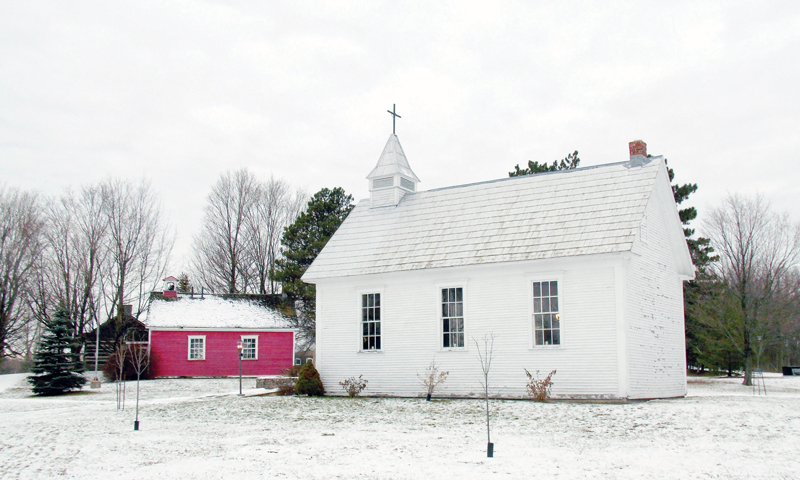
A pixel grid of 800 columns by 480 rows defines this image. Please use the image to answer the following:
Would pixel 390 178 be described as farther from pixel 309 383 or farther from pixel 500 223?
pixel 309 383

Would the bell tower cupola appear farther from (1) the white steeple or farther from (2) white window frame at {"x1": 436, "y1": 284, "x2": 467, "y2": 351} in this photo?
(2) white window frame at {"x1": 436, "y1": 284, "x2": 467, "y2": 351}

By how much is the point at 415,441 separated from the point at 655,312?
1053 centimetres

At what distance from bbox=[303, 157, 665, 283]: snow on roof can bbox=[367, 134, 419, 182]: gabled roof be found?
1032mm

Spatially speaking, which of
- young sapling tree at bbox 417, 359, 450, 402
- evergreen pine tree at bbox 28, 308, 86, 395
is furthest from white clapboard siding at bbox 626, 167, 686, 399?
evergreen pine tree at bbox 28, 308, 86, 395

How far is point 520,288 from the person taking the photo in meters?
18.9

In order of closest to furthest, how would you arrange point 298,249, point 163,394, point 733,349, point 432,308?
point 432,308 < point 163,394 < point 733,349 < point 298,249

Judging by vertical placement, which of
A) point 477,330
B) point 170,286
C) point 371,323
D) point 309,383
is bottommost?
point 309,383

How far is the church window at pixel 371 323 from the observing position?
21.5 metres

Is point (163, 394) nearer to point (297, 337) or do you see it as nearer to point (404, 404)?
point (404, 404)

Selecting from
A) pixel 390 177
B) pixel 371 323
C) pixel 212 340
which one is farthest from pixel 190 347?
pixel 371 323

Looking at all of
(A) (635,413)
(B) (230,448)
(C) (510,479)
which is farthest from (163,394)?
(C) (510,479)

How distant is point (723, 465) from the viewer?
9.12 m

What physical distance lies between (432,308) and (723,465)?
11796 millimetres

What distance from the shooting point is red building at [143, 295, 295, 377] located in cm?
3553
